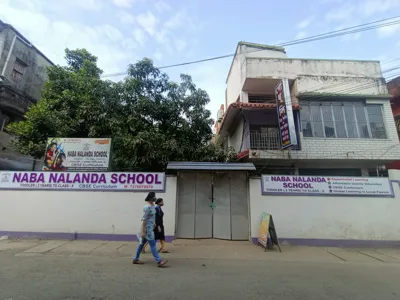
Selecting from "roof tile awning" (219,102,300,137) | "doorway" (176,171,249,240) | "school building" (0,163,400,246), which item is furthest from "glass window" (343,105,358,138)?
"doorway" (176,171,249,240)

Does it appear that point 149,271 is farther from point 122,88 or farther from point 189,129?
point 122,88

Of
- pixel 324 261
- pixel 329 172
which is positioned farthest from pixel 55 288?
pixel 329 172

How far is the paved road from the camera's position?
3.69 meters

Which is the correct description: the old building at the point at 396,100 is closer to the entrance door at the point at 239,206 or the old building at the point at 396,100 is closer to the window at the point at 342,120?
the window at the point at 342,120

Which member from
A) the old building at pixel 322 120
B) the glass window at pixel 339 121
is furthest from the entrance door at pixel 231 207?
the glass window at pixel 339 121

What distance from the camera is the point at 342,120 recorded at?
1198 centimetres

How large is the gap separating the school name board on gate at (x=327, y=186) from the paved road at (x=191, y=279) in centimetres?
260

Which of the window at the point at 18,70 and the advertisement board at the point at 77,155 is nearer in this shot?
the advertisement board at the point at 77,155

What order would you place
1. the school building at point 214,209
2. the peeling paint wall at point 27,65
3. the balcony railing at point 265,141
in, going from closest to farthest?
the school building at point 214,209
the balcony railing at point 265,141
the peeling paint wall at point 27,65

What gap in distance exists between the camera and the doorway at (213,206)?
314 inches

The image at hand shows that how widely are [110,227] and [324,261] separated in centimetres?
668

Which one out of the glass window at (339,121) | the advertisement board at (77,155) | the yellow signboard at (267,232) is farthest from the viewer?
the glass window at (339,121)

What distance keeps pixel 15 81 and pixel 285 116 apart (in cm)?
1736

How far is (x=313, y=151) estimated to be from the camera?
37.8ft
